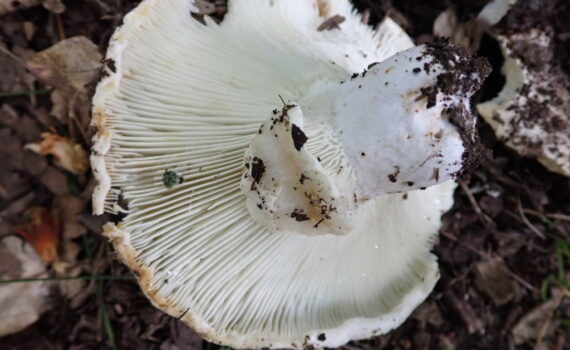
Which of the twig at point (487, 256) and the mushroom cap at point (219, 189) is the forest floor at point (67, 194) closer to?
the twig at point (487, 256)

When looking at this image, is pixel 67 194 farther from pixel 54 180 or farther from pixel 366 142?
pixel 366 142

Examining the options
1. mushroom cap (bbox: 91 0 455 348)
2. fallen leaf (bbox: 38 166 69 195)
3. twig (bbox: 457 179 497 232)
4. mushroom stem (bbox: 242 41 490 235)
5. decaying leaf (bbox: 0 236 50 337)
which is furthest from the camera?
twig (bbox: 457 179 497 232)

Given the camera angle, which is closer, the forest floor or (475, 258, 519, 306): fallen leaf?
the forest floor

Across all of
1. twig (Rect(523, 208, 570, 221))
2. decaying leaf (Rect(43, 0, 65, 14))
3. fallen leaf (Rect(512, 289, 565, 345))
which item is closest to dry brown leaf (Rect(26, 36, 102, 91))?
decaying leaf (Rect(43, 0, 65, 14))

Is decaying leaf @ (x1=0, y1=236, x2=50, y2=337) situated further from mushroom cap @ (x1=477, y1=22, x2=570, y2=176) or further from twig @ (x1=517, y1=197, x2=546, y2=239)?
twig @ (x1=517, y1=197, x2=546, y2=239)

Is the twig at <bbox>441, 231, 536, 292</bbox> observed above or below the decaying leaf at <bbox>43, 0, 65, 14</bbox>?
below


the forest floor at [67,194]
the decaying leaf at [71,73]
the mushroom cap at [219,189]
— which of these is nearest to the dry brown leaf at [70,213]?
the forest floor at [67,194]

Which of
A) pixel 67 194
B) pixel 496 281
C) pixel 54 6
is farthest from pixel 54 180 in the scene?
pixel 496 281

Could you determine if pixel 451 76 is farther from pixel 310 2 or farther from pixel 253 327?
pixel 253 327
